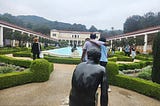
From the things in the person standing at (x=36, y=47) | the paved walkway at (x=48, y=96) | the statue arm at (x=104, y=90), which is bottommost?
the paved walkway at (x=48, y=96)

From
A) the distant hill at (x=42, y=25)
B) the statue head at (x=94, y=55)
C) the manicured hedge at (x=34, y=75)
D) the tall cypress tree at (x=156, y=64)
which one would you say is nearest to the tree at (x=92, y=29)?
the distant hill at (x=42, y=25)

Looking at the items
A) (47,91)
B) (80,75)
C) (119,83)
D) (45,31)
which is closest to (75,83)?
(80,75)

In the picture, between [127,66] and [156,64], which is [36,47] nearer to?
[156,64]

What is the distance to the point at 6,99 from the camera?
530cm

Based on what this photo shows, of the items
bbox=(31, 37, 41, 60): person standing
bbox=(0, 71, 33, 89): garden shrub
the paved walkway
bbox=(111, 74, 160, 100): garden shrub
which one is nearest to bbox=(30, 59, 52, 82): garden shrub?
bbox=(0, 71, 33, 89): garden shrub

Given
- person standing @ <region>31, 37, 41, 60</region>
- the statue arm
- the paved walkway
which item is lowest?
the paved walkway

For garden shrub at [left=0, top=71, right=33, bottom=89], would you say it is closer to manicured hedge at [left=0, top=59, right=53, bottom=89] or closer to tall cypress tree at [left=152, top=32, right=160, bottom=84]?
manicured hedge at [left=0, top=59, right=53, bottom=89]

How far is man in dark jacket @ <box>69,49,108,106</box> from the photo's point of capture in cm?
235

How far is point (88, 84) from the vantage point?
236cm

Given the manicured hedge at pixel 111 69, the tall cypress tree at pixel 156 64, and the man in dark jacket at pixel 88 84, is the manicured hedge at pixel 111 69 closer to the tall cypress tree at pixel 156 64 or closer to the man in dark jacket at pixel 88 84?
the tall cypress tree at pixel 156 64

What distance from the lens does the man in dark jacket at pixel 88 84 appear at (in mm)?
2350

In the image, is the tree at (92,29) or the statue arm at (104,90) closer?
the statue arm at (104,90)

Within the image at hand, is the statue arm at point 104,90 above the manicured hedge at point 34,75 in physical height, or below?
above

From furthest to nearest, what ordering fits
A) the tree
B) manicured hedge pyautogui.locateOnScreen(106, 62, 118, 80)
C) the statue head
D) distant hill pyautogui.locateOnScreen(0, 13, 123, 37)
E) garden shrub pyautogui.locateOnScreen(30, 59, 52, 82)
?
the tree < distant hill pyautogui.locateOnScreen(0, 13, 123, 37) < manicured hedge pyautogui.locateOnScreen(106, 62, 118, 80) < garden shrub pyautogui.locateOnScreen(30, 59, 52, 82) < the statue head
